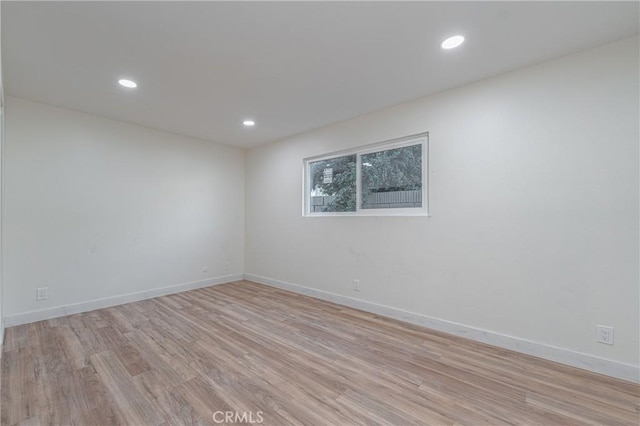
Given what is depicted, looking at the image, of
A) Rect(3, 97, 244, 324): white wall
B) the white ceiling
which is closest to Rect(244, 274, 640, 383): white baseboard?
the white ceiling

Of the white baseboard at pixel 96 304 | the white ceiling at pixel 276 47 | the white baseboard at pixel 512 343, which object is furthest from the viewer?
the white baseboard at pixel 96 304

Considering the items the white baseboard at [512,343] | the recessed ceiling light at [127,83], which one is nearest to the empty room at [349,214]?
the white baseboard at [512,343]

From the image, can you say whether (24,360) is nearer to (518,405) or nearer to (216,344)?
(216,344)

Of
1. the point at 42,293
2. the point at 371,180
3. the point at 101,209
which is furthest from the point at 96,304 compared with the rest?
the point at 371,180

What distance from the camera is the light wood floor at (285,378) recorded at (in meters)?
1.61

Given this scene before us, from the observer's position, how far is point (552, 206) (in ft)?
7.25

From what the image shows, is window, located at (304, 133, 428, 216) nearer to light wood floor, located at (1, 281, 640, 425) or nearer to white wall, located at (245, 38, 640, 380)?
white wall, located at (245, 38, 640, 380)

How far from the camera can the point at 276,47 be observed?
6.83 feet

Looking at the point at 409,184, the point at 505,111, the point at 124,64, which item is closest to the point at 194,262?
the point at 124,64

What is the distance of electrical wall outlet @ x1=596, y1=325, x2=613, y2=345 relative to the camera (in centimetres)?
199

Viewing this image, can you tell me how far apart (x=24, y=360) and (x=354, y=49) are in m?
3.65

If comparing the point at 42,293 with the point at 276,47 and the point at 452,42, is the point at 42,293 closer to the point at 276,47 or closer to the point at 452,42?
the point at 276,47

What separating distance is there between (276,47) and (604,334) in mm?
3302

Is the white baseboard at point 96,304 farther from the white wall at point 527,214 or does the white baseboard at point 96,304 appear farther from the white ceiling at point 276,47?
the white wall at point 527,214
